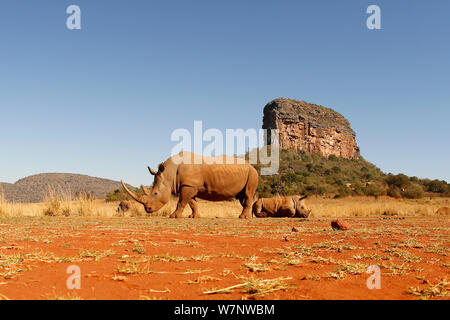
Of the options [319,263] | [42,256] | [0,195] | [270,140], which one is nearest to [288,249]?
[319,263]

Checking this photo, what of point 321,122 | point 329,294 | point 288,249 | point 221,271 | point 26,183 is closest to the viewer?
point 329,294

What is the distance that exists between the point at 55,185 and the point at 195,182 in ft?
167

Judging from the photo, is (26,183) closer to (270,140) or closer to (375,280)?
(270,140)

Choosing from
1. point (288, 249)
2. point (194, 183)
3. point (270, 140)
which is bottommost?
point (288, 249)

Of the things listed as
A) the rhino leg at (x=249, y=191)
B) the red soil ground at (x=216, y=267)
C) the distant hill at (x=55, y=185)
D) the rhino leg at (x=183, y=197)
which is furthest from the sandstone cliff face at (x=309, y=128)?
the red soil ground at (x=216, y=267)

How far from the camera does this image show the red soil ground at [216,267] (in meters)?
2.50

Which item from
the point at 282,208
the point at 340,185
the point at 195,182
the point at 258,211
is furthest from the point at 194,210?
the point at 340,185

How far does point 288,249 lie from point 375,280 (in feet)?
5.53

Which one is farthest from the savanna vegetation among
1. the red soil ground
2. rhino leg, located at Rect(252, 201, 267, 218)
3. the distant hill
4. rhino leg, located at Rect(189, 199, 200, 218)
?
the red soil ground

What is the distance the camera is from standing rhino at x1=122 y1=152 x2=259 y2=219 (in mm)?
Result: 11359

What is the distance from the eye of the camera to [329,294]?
2467 mm

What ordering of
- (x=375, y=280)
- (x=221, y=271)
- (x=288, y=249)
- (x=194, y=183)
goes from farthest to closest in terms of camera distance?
(x=194, y=183), (x=288, y=249), (x=221, y=271), (x=375, y=280)

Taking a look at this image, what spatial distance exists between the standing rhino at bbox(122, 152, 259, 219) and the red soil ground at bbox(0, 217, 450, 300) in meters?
5.71

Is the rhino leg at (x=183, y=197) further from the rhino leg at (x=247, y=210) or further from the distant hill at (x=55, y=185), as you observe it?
the distant hill at (x=55, y=185)
